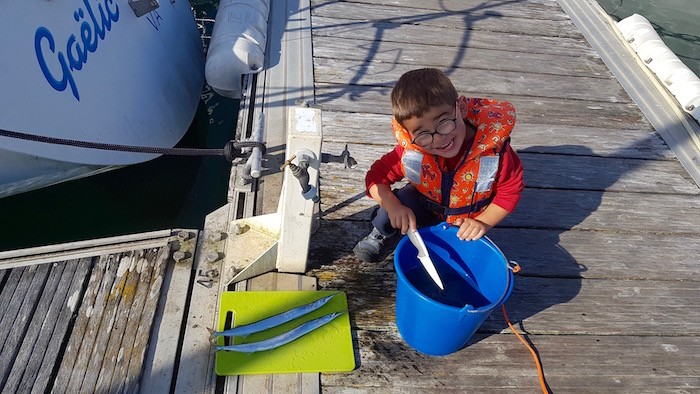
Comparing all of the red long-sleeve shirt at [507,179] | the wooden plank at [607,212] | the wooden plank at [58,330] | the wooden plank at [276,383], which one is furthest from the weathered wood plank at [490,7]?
the wooden plank at [276,383]

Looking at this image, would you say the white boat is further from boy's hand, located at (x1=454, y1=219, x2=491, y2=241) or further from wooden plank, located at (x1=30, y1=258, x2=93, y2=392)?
boy's hand, located at (x1=454, y1=219, x2=491, y2=241)

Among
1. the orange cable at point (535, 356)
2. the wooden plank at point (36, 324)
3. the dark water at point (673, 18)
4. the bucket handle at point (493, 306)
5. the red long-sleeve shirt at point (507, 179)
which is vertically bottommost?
the dark water at point (673, 18)

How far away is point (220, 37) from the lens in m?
3.74

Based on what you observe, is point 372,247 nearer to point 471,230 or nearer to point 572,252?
point 471,230

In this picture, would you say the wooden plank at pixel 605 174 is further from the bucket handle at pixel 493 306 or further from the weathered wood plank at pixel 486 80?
the bucket handle at pixel 493 306

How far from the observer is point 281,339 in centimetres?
197

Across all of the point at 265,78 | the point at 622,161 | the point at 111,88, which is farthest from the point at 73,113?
the point at 622,161

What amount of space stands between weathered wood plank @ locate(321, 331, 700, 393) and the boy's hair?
3.11 feet

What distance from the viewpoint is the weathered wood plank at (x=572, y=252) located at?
2453 mm

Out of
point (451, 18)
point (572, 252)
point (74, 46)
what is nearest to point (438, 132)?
point (572, 252)

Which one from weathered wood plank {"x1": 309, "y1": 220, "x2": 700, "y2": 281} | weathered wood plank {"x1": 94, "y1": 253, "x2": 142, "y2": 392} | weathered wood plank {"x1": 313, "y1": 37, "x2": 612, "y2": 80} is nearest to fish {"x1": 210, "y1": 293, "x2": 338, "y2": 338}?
weathered wood plank {"x1": 309, "y1": 220, "x2": 700, "y2": 281}

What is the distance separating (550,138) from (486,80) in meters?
0.73

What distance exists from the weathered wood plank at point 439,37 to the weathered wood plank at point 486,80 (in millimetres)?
293

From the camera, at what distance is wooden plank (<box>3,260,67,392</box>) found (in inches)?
79.7
